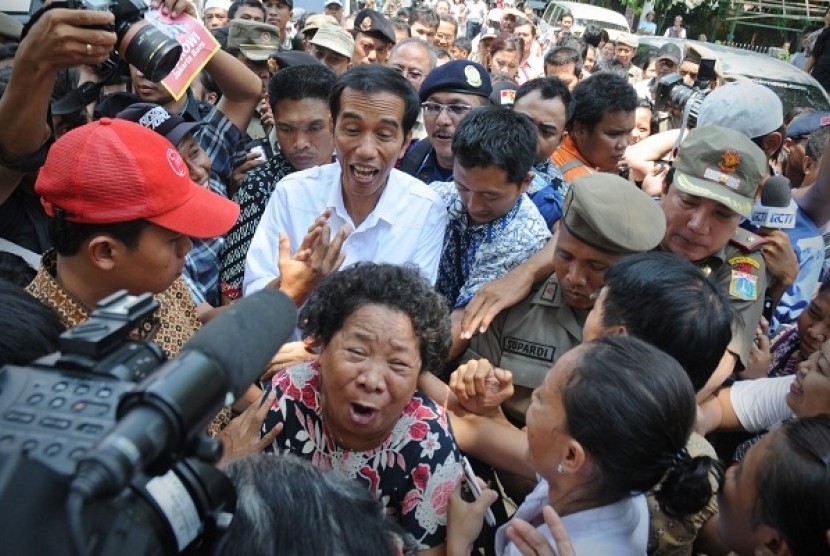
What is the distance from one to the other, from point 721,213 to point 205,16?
6.15 metres

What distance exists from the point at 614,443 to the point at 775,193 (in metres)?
1.99

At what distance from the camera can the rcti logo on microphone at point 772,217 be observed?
2.88m

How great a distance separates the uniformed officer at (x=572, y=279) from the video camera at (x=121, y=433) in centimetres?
151

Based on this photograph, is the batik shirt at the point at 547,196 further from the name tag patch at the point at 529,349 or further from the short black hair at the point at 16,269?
the short black hair at the point at 16,269

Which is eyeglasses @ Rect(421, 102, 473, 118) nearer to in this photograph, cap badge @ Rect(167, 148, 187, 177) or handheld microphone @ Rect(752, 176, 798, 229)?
handheld microphone @ Rect(752, 176, 798, 229)

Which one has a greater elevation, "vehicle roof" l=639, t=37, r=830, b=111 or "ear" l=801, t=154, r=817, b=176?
"ear" l=801, t=154, r=817, b=176

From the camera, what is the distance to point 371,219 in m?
2.74

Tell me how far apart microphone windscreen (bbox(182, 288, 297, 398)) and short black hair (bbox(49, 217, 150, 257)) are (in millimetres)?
989

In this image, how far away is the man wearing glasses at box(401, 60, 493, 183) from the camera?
365cm

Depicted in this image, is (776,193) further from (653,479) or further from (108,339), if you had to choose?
(108,339)

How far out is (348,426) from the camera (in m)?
1.86

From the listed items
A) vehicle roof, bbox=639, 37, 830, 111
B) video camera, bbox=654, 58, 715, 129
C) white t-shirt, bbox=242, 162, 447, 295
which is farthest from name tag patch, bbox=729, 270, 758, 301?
vehicle roof, bbox=639, 37, 830, 111

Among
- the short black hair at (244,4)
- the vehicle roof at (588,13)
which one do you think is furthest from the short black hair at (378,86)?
the vehicle roof at (588,13)

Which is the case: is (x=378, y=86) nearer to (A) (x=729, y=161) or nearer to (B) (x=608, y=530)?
(A) (x=729, y=161)
